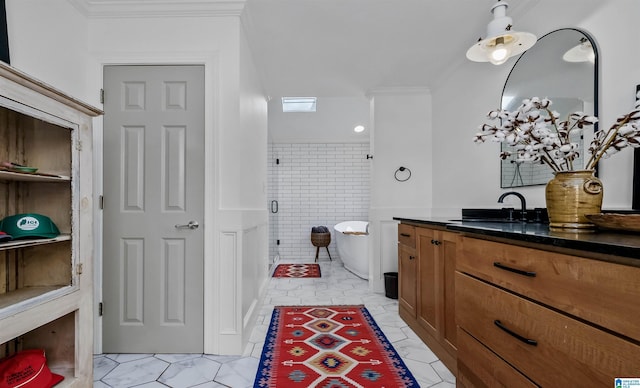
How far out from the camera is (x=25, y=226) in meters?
1.45

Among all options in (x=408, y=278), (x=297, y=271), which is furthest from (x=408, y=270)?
(x=297, y=271)

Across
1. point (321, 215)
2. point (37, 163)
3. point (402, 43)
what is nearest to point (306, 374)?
point (37, 163)

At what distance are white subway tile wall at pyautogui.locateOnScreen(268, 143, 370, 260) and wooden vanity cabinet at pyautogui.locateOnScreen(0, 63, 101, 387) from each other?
14.0 ft

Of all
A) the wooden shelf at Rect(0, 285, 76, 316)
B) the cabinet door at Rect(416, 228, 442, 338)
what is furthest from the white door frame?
the cabinet door at Rect(416, 228, 442, 338)

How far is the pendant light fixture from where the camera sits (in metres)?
1.63

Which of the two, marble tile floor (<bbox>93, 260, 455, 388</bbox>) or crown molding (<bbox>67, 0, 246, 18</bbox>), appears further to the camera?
crown molding (<bbox>67, 0, 246, 18</bbox>)

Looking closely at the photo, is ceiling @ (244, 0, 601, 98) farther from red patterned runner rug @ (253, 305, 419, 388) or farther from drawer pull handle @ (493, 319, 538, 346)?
red patterned runner rug @ (253, 305, 419, 388)

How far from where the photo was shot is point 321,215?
598 centimetres

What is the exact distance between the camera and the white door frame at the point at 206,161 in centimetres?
221

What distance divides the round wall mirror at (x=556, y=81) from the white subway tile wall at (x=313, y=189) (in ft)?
12.2

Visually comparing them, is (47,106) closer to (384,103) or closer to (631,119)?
(631,119)

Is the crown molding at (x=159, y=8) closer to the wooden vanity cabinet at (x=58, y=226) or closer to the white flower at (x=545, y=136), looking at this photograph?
the wooden vanity cabinet at (x=58, y=226)

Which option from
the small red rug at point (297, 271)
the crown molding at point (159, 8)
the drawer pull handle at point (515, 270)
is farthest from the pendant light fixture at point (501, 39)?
the small red rug at point (297, 271)

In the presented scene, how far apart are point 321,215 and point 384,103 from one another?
2.72 meters
